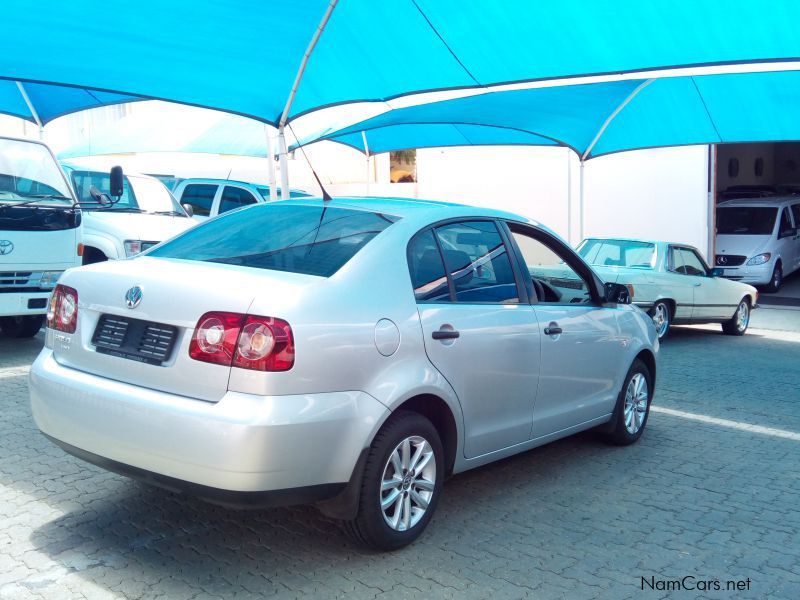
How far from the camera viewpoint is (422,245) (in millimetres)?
4562

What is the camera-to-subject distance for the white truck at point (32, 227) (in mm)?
8562

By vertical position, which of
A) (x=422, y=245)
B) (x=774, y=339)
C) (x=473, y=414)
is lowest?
(x=774, y=339)

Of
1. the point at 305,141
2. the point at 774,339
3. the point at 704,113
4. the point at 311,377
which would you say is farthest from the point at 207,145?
the point at 311,377

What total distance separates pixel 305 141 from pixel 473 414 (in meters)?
11.3

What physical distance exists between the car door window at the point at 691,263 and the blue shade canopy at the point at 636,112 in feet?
7.38

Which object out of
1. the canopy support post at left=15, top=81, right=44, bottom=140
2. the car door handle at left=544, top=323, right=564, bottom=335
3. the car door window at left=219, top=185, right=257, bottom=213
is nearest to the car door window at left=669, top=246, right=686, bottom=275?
the car door handle at left=544, top=323, right=564, bottom=335

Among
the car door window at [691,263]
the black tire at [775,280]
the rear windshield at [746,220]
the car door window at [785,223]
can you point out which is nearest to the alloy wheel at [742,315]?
the car door window at [691,263]

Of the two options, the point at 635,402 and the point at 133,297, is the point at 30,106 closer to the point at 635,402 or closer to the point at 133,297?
the point at 635,402

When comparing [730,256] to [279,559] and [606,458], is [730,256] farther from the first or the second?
[279,559]

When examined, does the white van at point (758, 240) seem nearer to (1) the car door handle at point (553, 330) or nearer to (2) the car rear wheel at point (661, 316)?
(2) the car rear wheel at point (661, 316)

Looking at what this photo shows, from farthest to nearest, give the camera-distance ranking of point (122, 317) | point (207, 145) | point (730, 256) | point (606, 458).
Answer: point (207, 145) → point (730, 256) → point (606, 458) → point (122, 317)

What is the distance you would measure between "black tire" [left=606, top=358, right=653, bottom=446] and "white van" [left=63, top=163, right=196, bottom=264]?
6.02 metres

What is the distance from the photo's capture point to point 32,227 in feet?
28.5

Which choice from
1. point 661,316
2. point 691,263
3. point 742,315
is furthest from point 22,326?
point 742,315
